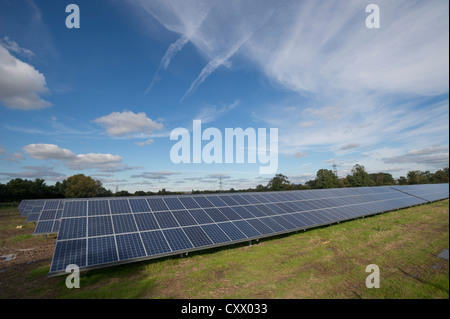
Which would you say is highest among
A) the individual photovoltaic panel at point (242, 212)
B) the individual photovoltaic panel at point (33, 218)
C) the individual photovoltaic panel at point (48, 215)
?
the individual photovoltaic panel at point (242, 212)

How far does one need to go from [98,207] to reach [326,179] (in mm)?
90949

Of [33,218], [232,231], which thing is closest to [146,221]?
[232,231]

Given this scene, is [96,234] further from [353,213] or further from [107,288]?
[353,213]

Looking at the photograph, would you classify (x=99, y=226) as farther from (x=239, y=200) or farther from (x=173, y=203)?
(x=239, y=200)

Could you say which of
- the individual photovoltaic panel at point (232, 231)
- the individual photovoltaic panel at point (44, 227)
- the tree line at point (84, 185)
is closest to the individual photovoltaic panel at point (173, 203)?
the individual photovoltaic panel at point (232, 231)

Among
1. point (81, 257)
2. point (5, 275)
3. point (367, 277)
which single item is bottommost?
point (5, 275)

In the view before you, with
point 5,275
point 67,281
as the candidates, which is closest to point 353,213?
point 67,281

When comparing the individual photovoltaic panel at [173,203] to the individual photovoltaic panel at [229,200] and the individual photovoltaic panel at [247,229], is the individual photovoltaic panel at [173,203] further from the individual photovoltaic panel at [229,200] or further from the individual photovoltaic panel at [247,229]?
the individual photovoltaic panel at [247,229]

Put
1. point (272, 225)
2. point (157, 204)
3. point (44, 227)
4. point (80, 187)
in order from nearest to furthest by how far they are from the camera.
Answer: point (157, 204) < point (272, 225) < point (44, 227) < point (80, 187)

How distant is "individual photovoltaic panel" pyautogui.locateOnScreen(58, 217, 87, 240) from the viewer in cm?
1034

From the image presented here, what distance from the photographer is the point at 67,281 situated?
916cm

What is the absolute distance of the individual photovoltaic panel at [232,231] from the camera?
527 inches

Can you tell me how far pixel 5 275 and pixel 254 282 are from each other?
1284cm

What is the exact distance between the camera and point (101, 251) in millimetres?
9773
